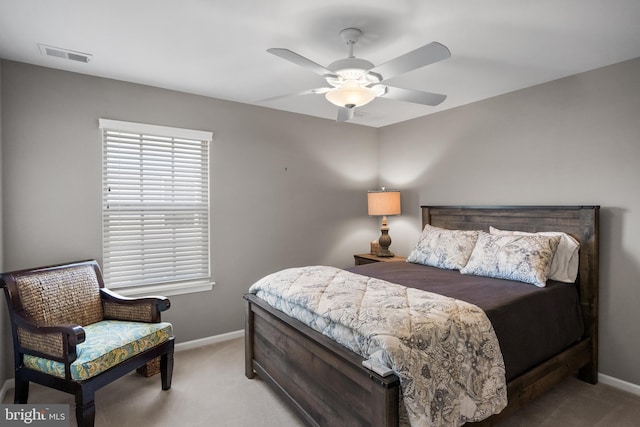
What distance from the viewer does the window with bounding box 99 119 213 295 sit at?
3.05 meters

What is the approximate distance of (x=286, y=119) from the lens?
405 cm

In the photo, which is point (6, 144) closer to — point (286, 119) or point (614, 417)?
point (286, 119)

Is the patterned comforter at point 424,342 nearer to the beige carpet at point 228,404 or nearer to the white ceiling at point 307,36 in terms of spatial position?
the beige carpet at point 228,404

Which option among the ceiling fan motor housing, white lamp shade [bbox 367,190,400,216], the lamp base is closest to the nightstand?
the lamp base

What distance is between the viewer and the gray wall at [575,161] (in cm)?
268

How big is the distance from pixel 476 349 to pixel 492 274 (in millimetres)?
1251

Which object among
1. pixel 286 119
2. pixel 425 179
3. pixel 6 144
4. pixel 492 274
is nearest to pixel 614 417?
pixel 492 274

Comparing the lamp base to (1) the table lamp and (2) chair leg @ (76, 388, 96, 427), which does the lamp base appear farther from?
(2) chair leg @ (76, 388, 96, 427)

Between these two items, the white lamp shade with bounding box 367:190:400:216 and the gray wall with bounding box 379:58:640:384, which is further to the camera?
the white lamp shade with bounding box 367:190:400:216

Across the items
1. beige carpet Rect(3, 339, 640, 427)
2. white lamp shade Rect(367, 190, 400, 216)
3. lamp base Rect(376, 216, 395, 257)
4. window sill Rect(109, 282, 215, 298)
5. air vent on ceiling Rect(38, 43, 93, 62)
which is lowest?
beige carpet Rect(3, 339, 640, 427)

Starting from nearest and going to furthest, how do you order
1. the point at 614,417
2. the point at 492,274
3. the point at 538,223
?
the point at 614,417 → the point at 492,274 → the point at 538,223

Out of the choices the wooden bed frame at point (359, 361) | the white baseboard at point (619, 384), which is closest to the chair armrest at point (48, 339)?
the wooden bed frame at point (359, 361)

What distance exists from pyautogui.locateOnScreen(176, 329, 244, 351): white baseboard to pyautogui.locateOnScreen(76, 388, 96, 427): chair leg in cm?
130

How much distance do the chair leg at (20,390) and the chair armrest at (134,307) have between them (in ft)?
2.00
